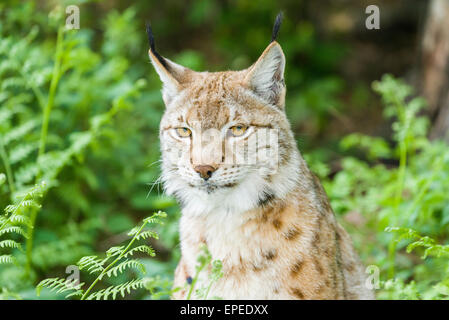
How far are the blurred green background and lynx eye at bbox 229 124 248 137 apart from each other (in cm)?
100

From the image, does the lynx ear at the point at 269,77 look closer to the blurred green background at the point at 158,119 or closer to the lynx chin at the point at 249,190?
the lynx chin at the point at 249,190

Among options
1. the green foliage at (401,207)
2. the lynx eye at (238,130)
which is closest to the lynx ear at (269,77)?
the lynx eye at (238,130)

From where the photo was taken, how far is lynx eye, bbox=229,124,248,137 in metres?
3.85

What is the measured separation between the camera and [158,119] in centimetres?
746

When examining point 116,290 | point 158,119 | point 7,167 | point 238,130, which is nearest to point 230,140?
point 238,130

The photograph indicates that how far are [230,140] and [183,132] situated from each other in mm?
413

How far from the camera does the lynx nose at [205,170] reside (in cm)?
362

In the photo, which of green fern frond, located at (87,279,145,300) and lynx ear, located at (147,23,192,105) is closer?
green fern frond, located at (87,279,145,300)

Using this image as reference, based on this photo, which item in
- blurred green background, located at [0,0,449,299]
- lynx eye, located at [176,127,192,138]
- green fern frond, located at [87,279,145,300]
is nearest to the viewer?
green fern frond, located at [87,279,145,300]

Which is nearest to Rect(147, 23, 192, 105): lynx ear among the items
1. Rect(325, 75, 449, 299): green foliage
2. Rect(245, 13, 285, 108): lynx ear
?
Rect(245, 13, 285, 108): lynx ear

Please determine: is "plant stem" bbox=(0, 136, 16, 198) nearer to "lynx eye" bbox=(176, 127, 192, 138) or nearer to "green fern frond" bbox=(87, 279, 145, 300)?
"lynx eye" bbox=(176, 127, 192, 138)

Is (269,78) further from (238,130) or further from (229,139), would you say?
(229,139)

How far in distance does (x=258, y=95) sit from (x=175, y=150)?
729 mm

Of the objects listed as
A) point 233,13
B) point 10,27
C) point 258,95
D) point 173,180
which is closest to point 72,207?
point 10,27
